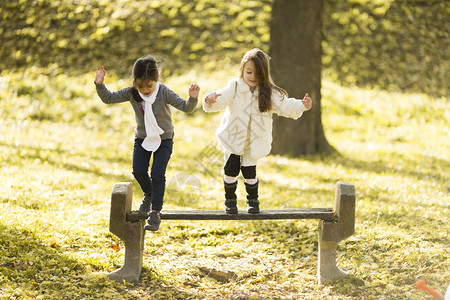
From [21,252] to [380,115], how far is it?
30.4ft

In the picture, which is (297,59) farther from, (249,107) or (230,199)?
(230,199)

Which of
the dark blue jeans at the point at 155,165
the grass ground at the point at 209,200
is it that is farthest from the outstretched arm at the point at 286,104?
the grass ground at the point at 209,200

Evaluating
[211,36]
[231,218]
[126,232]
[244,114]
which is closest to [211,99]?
[244,114]

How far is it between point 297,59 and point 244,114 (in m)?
5.50

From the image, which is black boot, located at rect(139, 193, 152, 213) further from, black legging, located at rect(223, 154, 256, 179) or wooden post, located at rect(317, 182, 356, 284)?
wooden post, located at rect(317, 182, 356, 284)

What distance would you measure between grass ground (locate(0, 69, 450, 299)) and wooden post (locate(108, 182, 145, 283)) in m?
0.14

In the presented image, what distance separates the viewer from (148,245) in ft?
19.2

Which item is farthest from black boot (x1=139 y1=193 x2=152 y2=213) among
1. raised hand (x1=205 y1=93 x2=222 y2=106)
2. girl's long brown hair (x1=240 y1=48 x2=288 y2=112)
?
girl's long brown hair (x1=240 y1=48 x2=288 y2=112)

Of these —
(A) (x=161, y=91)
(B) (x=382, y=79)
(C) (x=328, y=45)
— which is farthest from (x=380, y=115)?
(A) (x=161, y=91)

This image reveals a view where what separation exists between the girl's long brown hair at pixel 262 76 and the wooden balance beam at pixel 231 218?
97 centimetres

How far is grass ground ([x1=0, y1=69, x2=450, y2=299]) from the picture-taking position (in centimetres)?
495

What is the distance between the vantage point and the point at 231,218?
4.84 metres

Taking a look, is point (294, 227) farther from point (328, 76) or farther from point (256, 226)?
point (328, 76)

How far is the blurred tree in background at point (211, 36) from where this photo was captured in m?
14.3
